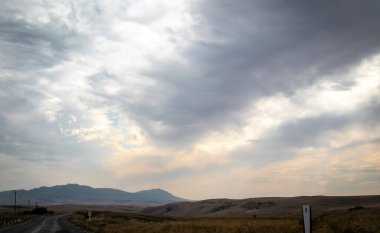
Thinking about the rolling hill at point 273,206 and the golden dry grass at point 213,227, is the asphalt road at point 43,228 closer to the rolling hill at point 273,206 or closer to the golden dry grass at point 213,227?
the golden dry grass at point 213,227

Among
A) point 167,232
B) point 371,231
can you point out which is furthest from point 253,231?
point 371,231

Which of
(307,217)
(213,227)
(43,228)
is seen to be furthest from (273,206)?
(307,217)

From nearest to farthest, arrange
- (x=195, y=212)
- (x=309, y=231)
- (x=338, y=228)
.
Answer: (x=309, y=231)
(x=338, y=228)
(x=195, y=212)

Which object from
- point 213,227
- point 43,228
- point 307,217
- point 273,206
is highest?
A: point 307,217

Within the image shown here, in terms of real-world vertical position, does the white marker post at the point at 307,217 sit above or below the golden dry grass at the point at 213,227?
above

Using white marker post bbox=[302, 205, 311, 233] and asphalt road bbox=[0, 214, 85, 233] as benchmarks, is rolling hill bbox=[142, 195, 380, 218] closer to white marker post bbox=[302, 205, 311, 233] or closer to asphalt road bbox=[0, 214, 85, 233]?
asphalt road bbox=[0, 214, 85, 233]

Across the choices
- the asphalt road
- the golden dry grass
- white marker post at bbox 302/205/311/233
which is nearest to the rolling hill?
the asphalt road

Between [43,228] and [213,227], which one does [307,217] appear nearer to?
[213,227]

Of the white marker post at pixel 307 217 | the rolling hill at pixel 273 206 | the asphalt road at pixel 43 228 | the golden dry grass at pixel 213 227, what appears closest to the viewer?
the white marker post at pixel 307 217

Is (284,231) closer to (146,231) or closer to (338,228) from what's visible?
(338,228)

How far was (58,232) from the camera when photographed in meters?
42.0

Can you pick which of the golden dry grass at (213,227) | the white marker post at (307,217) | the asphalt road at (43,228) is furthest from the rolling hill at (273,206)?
the white marker post at (307,217)

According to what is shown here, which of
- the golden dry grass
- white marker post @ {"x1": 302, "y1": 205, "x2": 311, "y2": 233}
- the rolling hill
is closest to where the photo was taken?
white marker post @ {"x1": 302, "y1": 205, "x2": 311, "y2": 233}

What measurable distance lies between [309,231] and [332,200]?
160824 mm
